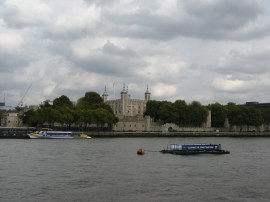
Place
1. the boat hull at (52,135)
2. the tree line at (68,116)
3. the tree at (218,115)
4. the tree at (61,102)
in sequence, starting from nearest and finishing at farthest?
the boat hull at (52,135), the tree line at (68,116), the tree at (61,102), the tree at (218,115)

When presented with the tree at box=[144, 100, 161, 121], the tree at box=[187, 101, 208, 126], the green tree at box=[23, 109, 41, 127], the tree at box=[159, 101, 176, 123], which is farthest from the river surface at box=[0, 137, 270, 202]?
the tree at box=[144, 100, 161, 121]

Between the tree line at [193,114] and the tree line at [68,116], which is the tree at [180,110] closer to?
the tree line at [193,114]

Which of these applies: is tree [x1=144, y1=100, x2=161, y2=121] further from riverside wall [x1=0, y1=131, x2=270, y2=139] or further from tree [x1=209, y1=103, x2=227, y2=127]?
tree [x1=209, y1=103, x2=227, y2=127]

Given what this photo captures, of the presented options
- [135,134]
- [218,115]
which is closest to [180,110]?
[218,115]

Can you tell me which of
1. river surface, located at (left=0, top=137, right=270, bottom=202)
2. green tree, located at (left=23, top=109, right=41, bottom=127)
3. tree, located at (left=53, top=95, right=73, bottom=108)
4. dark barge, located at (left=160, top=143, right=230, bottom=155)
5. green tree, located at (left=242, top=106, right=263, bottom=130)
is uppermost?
tree, located at (left=53, top=95, right=73, bottom=108)

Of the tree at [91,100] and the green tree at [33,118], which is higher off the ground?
the tree at [91,100]

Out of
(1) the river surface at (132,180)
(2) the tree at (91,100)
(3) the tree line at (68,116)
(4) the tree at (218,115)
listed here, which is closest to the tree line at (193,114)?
(4) the tree at (218,115)

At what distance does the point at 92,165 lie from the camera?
4647 centimetres

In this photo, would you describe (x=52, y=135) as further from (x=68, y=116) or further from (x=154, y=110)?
(x=154, y=110)

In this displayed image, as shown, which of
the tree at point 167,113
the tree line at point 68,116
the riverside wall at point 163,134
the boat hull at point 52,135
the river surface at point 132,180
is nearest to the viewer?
the river surface at point 132,180

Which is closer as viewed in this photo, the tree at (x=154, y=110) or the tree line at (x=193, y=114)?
the tree line at (x=193, y=114)

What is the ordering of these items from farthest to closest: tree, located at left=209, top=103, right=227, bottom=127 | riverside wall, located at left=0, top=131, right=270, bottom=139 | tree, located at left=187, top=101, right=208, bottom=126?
tree, located at left=209, top=103, right=227, bottom=127, tree, located at left=187, top=101, right=208, bottom=126, riverside wall, located at left=0, top=131, right=270, bottom=139

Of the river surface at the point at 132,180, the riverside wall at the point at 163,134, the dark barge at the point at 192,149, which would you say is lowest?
the river surface at the point at 132,180

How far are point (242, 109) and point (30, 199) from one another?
146 m
